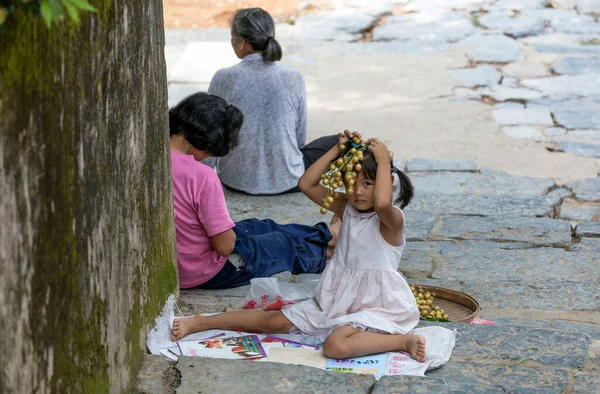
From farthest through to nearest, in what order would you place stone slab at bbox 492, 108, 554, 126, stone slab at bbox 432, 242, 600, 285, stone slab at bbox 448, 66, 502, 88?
stone slab at bbox 448, 66, 502, 88 → stone slab at bbox 492, 108, 554, 126 → stone slab at bbox 432, 242, 600, 285

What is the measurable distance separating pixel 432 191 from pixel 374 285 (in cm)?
265

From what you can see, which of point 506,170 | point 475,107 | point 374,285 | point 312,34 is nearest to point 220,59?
point 312,34

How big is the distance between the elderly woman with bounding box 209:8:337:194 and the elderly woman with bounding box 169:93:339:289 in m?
1.44

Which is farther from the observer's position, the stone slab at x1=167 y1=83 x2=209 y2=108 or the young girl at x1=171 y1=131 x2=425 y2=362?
the stone slab at x1=167 y1=83 x2=209 y2=108

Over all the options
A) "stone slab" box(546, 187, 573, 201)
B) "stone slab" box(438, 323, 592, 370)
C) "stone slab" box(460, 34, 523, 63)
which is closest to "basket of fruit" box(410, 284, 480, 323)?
"stone slab" box(438, 323, 592, 370)

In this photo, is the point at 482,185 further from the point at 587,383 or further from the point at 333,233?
the point at 587,383

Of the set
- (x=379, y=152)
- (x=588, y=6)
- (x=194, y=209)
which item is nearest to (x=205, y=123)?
(x=194, y=209)

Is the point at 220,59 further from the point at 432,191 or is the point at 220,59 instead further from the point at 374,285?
the point at 374,285

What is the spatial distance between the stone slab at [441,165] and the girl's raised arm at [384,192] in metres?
3.10

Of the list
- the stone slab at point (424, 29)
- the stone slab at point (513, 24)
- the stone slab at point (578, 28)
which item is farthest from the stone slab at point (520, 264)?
the stone slab at point (578, 28)

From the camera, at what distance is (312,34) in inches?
425

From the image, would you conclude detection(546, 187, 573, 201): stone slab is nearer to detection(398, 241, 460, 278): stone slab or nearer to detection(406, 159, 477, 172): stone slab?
detection(406, 159, 477, 172): stone slab

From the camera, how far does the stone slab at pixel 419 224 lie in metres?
4.82

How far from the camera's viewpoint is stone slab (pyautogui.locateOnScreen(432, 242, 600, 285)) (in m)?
4.14
